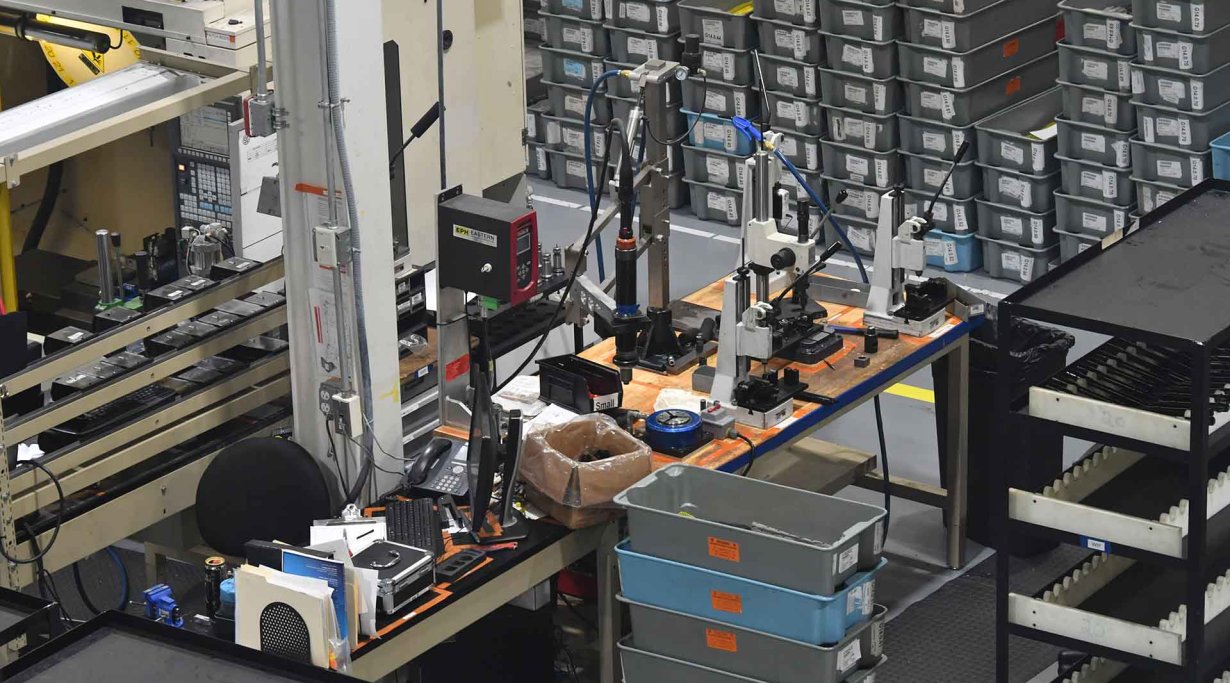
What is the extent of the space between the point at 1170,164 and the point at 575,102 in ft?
9.64

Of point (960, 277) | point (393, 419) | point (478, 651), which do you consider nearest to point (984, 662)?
point (478, 651)

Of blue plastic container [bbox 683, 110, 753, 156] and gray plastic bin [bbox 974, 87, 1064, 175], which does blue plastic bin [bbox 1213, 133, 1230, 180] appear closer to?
gray plastic bin [bbox 974, 87, 1064, 175]

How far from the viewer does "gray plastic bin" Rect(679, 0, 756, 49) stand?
8.60 metres

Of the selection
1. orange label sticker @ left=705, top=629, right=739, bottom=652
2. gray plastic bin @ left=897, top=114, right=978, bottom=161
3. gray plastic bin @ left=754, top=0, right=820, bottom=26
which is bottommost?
orange label sticker @ left=705, top=629, right=739, bottom=652

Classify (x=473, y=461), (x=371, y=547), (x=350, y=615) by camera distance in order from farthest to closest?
(x=473, y=461) < (x=371, y=547) < (x=350, y=615)

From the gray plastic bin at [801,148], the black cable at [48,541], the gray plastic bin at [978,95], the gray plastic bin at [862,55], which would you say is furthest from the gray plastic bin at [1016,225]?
the black cable at [48,541]

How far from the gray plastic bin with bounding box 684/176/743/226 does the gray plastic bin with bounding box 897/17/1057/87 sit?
106 cm

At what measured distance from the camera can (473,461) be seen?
15.8ft

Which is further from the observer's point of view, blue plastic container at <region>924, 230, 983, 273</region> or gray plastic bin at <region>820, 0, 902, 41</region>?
blue plastic container at <region>924, 230, 983, 273</region>

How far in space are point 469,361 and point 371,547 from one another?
2.91 feet

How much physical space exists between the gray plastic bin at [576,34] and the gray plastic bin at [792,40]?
92 centimetres

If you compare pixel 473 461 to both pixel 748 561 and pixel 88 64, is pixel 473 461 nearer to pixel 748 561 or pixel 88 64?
pixel 748 561

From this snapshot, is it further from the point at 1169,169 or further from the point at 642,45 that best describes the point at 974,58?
the point at 642,45

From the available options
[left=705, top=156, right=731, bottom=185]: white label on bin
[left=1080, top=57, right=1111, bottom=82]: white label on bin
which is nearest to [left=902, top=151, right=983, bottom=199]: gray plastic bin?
[left=1080, top=57, right=1111, bottom=82]: white label on bin
